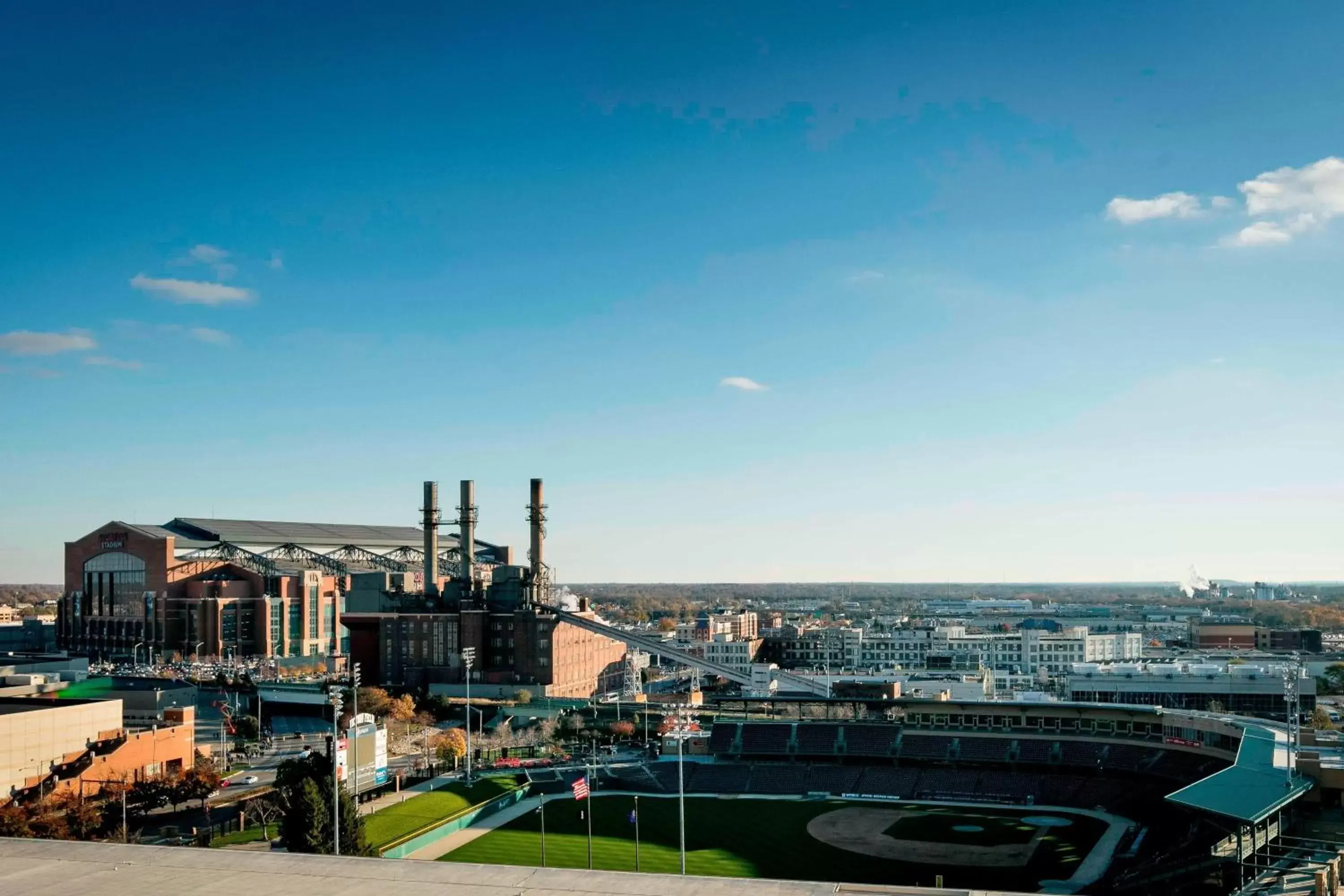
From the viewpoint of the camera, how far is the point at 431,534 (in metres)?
119

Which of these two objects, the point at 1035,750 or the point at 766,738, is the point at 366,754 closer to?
the point at 766,738

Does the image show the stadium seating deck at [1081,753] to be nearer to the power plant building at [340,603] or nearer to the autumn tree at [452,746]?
the autumn tree at [452,746]

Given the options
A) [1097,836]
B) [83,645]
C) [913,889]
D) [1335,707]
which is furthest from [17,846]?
[83,645]

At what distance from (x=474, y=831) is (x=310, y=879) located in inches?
1368

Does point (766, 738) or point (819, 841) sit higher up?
point (766, 738)

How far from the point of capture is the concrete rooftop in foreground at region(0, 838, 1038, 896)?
84.6 ft

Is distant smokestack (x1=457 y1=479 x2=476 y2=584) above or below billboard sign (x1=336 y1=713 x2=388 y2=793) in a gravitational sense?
above

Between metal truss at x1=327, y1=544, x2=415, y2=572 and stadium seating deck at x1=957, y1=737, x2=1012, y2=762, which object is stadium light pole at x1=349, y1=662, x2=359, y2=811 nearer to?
stadium seating deck at x1=957, y1=737, x2=1012, y2=762

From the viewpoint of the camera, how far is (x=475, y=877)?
27.4m

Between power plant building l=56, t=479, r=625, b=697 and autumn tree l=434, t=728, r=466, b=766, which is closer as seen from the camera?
autumn tree l=434, t=728, r=466, b=766

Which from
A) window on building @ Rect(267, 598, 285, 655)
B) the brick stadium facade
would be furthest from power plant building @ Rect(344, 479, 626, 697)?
the brick stadium facade

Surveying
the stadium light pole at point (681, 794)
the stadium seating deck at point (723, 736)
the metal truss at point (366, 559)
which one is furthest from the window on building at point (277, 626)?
the stadium seating deck at point (723, 736)

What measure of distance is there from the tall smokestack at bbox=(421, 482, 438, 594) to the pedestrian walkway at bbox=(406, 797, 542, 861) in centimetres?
4909

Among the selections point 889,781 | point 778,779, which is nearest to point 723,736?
point 778,779
